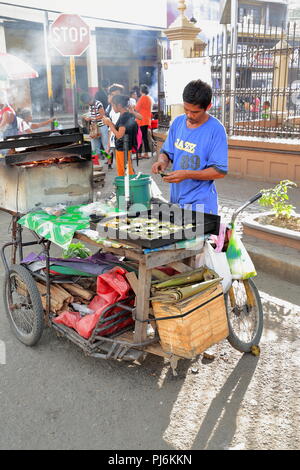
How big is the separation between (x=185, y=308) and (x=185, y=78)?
19.6 ft

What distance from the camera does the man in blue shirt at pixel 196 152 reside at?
3.19 meters

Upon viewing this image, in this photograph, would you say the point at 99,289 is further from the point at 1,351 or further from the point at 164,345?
the point at 1,351

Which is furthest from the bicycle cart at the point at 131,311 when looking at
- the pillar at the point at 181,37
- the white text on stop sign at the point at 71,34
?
the pillar at the point at 181,37

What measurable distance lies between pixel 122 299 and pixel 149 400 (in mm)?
712

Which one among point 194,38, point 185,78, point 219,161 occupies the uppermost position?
point 194,38

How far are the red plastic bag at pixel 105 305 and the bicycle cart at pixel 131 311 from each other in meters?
0.04

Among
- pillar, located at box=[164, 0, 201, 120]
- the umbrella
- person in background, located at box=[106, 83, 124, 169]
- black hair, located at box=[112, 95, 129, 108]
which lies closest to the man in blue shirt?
black hair, located at box=[112, 95, 129, 108]

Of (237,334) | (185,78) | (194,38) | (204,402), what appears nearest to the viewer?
(204,402)

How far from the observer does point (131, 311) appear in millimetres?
3199

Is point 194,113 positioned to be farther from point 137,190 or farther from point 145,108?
point 145,108

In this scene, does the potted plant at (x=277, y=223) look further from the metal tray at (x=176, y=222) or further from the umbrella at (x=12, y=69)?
the umbrella at (x=12, y=69)
